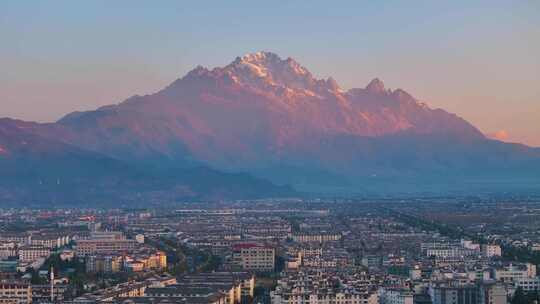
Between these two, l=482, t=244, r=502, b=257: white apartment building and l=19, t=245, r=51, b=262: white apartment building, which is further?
l=19, t=245, r=51, b=262: white apartment building

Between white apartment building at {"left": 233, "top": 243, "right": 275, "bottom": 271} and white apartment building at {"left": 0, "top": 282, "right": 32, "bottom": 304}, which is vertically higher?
white apartment building at {"left": 233, "top": 243, "right": 275, "bottom": 271}

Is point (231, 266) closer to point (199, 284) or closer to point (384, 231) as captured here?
point (199, 284)

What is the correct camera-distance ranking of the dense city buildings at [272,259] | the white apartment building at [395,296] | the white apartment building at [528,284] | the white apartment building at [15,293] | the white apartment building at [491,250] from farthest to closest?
the white apartment building at [491,250], the white apartment building at [528,284], the white apartment building at [15,293], the dense city buildings at [272,259], the white apartment building at [395,296]

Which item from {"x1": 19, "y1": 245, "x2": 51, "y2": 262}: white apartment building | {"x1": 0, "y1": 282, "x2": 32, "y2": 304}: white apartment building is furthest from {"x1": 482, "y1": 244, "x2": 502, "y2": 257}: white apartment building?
{"x1": 0, "y1": 282, "x2": 32, "y2": 304}: white apartment building

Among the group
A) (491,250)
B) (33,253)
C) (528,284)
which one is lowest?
(528,284)

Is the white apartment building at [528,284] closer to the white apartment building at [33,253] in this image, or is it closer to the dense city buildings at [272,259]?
the dense city buildings at [272,259]

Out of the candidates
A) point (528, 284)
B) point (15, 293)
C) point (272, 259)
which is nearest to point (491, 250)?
point (272, 259)

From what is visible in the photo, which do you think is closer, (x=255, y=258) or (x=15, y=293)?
(x=15, y=293)

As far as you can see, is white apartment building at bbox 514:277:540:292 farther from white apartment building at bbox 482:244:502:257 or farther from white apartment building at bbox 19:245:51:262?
white apartment building at bbox 19:245:51:262

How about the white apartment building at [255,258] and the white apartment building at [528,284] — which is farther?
the white apartment building at [255,258]

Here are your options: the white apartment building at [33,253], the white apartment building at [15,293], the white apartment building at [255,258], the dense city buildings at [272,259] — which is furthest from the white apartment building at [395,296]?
the white apartment building at [33,253]

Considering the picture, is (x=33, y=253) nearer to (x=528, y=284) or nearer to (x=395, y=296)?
(x=395, y=296)

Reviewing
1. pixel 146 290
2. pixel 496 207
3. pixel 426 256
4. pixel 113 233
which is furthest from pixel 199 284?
pixel 496 207
